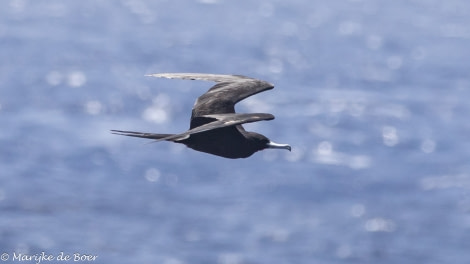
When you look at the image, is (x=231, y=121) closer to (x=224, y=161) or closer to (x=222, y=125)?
(x=222, y=125)

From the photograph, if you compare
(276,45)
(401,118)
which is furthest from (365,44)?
(401,118)

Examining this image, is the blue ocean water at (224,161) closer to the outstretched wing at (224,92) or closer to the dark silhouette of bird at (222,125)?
the outstretched wing at (224,92)

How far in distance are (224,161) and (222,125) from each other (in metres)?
116

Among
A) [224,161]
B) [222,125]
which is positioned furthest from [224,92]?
[224,161]

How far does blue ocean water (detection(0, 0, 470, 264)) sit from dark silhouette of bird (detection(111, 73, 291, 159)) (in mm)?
88108

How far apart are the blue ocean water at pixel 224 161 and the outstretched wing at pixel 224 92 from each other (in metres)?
87.8

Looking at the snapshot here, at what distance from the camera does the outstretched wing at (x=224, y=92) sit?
20.2m

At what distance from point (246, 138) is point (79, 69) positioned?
13431cm

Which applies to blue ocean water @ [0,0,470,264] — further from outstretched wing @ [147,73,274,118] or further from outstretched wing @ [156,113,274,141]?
outstretched wing @ [156,113,274,141]

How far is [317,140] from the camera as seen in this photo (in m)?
137

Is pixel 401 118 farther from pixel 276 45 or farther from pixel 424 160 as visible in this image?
pixel 276 45

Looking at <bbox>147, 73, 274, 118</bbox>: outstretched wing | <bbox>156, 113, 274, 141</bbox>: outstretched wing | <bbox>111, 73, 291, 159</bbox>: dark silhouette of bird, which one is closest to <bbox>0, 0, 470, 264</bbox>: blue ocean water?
<bbox>147, 73, 274, 118</bbox>: outstretched wing

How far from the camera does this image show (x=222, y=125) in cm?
1680

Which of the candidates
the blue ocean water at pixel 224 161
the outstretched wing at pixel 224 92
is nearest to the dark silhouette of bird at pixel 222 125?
the outstretched wing at pixel 224 92
